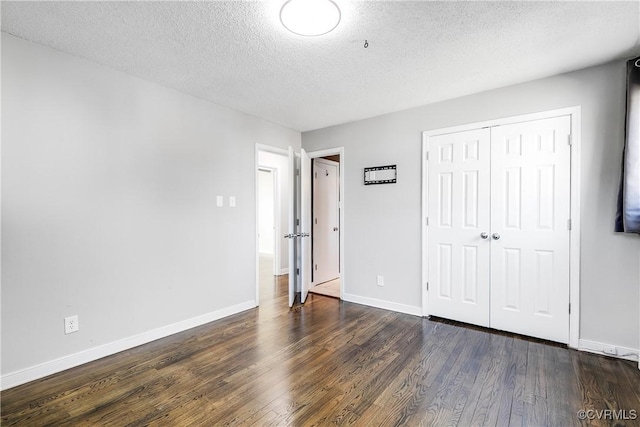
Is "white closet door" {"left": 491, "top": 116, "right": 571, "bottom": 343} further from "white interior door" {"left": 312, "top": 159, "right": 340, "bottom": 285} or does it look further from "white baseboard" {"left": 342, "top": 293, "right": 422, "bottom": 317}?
"white interior door" {"left": 312, "top": 159, "right": 340, "bottom": 285}

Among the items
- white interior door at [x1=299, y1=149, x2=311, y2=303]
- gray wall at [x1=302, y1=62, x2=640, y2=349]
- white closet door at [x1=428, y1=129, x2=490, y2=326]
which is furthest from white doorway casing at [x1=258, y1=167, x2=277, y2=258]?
white closet door at [x1=428, y1=129, x2=490, y2=326]

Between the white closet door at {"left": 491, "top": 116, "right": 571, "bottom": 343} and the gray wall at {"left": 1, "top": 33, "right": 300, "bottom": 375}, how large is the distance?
290cm

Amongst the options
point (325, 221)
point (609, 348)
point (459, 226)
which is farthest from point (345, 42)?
point (609, 348)

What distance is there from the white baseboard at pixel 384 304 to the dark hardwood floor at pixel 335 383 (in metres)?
0.51

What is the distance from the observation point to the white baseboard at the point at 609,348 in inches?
93.4

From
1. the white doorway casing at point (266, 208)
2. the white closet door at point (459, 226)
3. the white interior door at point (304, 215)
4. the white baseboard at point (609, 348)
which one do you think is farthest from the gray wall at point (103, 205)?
the white doorway casing at point (266, 208)

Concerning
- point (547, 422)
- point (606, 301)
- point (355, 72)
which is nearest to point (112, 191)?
point (355, 72)

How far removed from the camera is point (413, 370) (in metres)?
2.27

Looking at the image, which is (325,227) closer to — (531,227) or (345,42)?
(531,227)

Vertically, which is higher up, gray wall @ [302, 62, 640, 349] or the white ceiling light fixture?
the white ceiling light fixture

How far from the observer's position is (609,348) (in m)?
2.46

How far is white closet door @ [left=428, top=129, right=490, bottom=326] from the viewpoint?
306cm

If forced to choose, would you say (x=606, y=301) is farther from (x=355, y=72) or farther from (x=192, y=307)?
(x=192, y=307)

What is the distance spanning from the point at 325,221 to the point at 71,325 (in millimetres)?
3409
